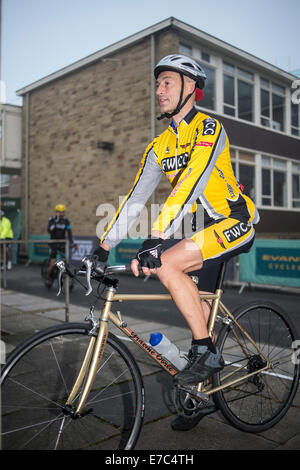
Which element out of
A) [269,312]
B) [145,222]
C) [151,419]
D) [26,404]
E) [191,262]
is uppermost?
[145,222]

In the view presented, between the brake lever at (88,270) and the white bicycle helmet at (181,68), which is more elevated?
the white bicycle helmet at (181,68)

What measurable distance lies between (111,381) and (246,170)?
691 inches

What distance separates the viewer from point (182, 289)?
2463 millimetres

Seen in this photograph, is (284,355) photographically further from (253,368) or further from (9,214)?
(9,214)

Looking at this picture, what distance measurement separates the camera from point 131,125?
55.0 ft

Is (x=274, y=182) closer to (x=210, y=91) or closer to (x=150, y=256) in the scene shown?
(x=210, y=91)

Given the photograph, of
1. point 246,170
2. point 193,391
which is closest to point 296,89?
point 193,391

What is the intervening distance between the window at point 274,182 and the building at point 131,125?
48 mm

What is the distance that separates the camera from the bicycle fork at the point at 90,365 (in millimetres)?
2208

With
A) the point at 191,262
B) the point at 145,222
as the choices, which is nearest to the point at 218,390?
the point at 191,262

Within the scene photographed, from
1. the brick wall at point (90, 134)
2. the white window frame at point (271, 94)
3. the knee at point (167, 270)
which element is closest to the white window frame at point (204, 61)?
the brick wall at point (90, 134)

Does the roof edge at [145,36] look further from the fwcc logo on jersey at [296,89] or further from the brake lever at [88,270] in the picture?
the brake lever at [88,270]

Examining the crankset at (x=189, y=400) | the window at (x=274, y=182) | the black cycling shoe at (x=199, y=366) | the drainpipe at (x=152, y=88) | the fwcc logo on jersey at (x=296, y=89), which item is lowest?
the crankset at (x=189, y=400)

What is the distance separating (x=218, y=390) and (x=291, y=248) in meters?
7.29
